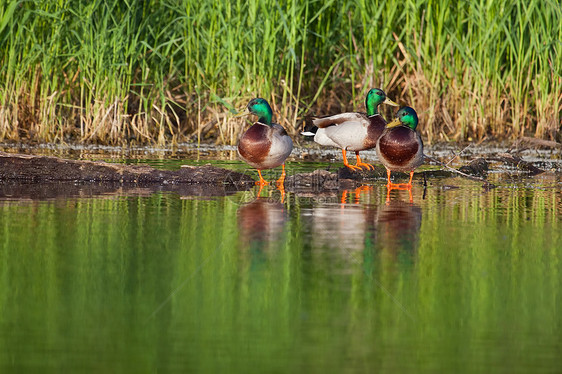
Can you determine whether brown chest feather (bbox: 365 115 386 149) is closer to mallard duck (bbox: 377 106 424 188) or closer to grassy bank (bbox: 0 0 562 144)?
mallard duck (bbox: 377 106 424 188)

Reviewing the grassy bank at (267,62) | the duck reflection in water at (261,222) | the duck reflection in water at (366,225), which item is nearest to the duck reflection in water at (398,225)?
A: the duck reflection in water at (366,225)

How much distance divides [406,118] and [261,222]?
272 cm

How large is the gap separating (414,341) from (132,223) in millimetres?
2858

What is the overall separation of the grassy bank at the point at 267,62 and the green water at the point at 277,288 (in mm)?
4488

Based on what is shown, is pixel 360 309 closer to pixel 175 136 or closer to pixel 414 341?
pixel 414 341

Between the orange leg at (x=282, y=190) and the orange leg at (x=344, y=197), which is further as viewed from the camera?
the orange leg at (x=282, y=190)

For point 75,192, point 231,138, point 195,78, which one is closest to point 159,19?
point 195,78

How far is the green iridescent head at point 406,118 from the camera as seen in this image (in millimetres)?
8305

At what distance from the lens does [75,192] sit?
7387mm

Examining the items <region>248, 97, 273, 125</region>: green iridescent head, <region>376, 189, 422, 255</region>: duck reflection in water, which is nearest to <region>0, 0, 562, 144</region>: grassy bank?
<region>248, 97, 273, 125</region>: green iridescent head

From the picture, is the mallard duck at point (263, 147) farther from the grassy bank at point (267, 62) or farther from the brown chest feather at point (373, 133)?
the grassy bank at point (267, 62)

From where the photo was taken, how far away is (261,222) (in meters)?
6.05

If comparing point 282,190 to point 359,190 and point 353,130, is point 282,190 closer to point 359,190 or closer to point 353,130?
point 359,190

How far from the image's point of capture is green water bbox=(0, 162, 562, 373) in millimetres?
3287
